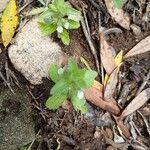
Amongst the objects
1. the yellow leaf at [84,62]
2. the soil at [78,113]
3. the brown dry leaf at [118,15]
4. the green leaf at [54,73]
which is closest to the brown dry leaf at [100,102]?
the soil at [78,113]

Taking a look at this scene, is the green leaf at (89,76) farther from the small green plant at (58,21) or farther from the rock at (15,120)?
the rock at (15,120)

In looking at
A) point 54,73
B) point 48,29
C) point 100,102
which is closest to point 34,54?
point 48,29

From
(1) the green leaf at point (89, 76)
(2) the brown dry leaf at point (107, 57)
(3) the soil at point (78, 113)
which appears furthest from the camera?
(2) the brown dry leaf at point (107, 57)

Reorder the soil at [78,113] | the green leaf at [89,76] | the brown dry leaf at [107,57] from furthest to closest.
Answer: the brown dry leaf at [107,57], the soil at [78,113], the green leaf at [89,76]

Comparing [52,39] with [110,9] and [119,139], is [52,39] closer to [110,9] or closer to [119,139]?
[110,9]

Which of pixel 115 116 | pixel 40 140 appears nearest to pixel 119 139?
pixel 115 116

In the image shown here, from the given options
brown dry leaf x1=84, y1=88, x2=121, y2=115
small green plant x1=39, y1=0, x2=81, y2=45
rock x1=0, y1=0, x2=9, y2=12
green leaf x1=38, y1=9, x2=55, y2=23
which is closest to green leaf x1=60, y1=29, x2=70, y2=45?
small green plant x1=39, y1=0, x2=81, y2=45
